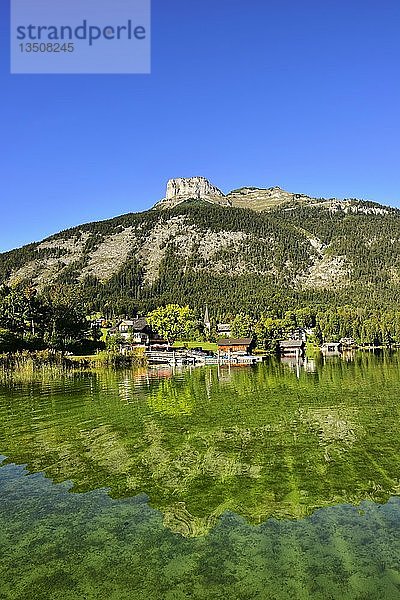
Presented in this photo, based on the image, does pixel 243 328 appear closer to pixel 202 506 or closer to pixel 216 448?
pixel 216 448

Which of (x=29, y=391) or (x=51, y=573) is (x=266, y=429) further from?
(x=29, y=391)

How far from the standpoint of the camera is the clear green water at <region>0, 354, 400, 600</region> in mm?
9094

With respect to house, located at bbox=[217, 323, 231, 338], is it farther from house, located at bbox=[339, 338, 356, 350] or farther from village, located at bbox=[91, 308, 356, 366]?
house, located at bbox=[339, 338, 356, 350]

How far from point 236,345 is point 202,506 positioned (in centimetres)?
10517

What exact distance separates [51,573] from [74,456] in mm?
9075

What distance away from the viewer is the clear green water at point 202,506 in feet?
29.8

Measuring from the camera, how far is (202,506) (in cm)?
1286

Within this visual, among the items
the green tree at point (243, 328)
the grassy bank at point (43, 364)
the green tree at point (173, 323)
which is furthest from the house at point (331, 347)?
the grassy bank at point (43, 364)

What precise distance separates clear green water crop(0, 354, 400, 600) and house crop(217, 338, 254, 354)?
8960cm

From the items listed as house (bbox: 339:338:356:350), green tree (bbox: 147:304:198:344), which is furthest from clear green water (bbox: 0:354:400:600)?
house (bbox: 339:338:356:350)

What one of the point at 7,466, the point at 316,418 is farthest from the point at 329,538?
the point at 316,418

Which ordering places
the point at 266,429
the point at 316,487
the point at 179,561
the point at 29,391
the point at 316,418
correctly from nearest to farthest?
the point at 179,561 → the point at 316,487 → the point at 266,429 → the point at 316,418 → the point at 29,391

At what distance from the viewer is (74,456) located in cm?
1836

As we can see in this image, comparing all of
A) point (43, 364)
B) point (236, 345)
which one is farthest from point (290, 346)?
point (43, 364)
